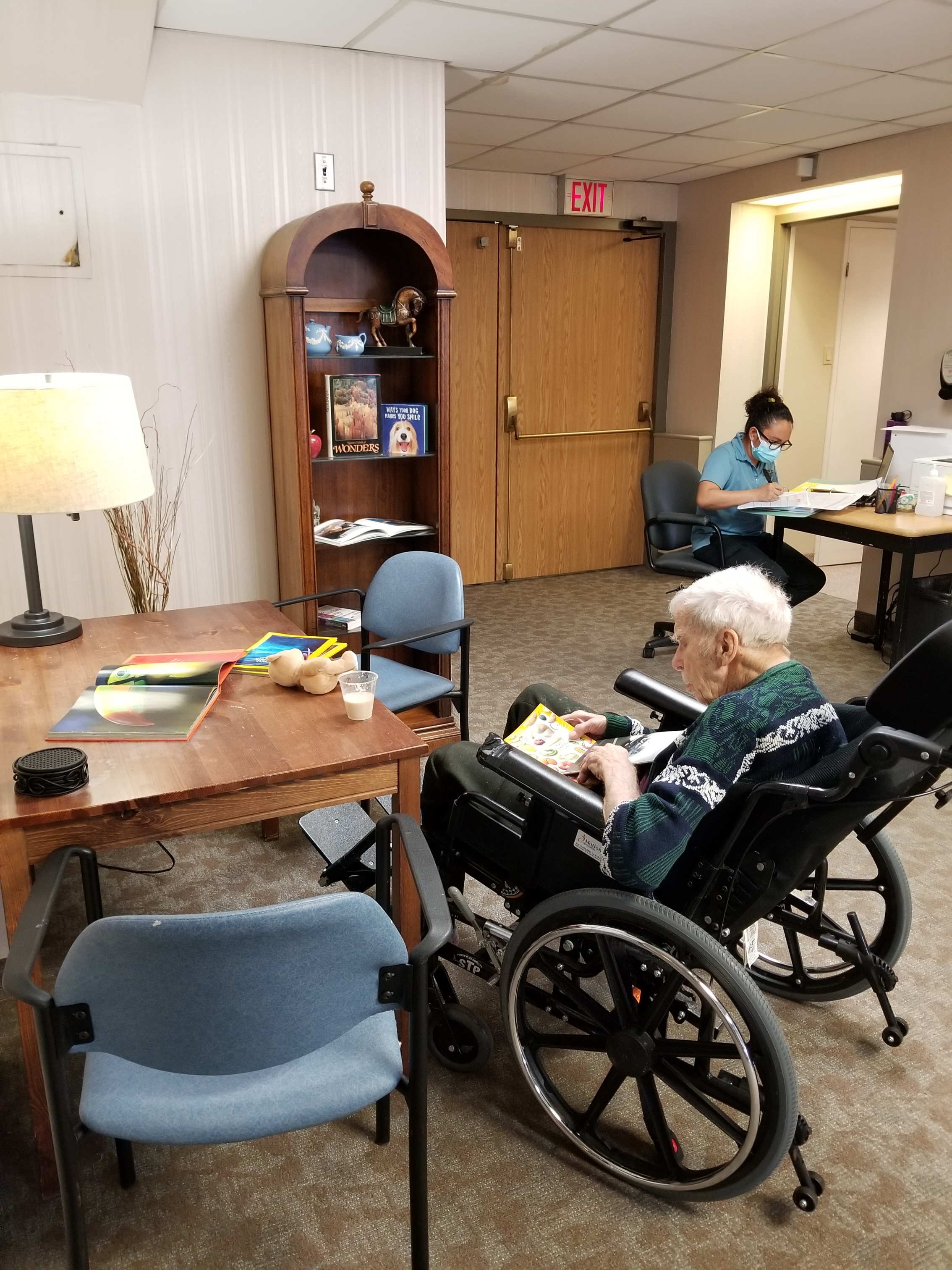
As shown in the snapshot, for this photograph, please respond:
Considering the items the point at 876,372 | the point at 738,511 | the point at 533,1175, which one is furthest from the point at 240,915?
the point at 876,372

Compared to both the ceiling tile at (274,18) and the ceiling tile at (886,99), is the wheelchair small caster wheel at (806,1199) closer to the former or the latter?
the ceiling tile at (274,18)

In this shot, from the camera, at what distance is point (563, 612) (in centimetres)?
548

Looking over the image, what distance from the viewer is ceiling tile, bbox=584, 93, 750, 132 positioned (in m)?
4.11

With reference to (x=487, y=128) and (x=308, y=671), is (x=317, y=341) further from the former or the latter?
(x=487, y=128)

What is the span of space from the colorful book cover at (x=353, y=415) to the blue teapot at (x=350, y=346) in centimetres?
10

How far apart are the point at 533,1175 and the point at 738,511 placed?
3.37m

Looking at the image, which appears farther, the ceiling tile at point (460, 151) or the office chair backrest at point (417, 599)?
the ceiling tile at point (460, 151)

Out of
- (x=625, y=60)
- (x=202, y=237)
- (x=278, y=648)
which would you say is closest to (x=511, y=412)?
(x=625, y=60)

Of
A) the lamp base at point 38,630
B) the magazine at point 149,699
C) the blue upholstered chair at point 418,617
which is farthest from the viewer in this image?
the blue upholstered chair at point 418,617

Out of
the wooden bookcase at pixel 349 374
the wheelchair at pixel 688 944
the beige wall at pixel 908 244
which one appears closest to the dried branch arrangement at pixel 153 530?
the wooden bookcase at pixel 349 374

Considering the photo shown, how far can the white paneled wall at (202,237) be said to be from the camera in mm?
3244

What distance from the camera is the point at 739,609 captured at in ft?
5.65

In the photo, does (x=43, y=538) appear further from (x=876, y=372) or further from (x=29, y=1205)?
(x=876, y=372)

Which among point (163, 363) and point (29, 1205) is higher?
point (163, 363)
